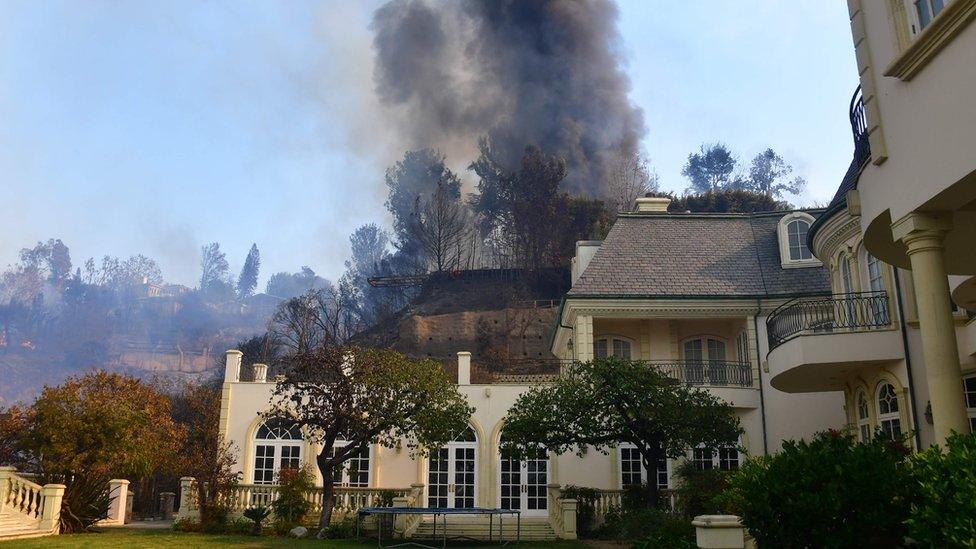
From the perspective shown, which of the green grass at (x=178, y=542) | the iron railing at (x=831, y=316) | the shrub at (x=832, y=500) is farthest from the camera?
the green grass at (x=178, y=542)

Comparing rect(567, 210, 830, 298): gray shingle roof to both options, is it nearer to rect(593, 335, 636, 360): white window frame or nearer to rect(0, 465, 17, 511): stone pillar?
rect(593, 335, 636, 360): white window frame

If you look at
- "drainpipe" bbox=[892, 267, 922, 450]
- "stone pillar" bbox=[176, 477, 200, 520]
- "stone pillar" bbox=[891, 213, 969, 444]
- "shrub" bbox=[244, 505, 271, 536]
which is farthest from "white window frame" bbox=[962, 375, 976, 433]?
"stone pillar" bbox=[176, 477, 200, 520]

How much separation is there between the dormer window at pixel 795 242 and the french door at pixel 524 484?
10.7 metres

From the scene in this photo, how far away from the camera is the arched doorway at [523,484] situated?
25.3m

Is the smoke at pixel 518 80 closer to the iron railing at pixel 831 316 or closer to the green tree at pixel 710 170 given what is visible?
the green tree at pixel 710 170

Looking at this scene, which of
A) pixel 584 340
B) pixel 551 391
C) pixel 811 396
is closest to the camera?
pixel 551 391

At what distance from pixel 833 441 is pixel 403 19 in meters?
120

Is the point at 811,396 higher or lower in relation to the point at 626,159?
lower

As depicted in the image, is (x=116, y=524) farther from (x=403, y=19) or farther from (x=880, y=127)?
(x=403, y=19)

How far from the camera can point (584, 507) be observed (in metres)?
22.0

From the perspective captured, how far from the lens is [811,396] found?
23.4 m

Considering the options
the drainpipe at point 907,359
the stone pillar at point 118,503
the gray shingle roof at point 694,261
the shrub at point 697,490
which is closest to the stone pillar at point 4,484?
the stone pillar at point 118,503

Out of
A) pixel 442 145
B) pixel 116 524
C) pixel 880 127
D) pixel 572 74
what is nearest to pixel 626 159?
pixel 572 74

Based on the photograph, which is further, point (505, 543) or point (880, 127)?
point (505, 543)
